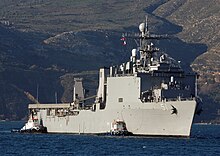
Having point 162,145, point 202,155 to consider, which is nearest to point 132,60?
point 162,145

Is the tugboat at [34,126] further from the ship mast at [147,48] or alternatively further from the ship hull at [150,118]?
the ship mast at [147,48]

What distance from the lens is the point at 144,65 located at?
114m

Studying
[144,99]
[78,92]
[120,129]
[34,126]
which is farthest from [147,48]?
[34,126]

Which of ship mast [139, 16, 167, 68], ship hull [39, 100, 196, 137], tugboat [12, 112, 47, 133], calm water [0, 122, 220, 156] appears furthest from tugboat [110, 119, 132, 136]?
tugboat [12, 112, 47, 133]

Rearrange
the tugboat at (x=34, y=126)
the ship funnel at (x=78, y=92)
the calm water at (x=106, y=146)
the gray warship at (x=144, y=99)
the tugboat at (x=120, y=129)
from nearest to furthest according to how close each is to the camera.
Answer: the calm water at (x=106, y=146) → the gray warship at (x=144, y=99) → the tugboat at (x=120, y=129) → the ship funnel at (x=78, y=92) → the tugboat at (x=34, y=126)

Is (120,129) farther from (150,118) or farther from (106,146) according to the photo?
(106,146)

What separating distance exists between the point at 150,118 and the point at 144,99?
2.73m

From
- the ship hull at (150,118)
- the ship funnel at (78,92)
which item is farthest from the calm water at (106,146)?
the ship funnel at (78,92)

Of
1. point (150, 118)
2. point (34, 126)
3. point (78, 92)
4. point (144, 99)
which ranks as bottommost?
point (34, 126)

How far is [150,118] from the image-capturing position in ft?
355

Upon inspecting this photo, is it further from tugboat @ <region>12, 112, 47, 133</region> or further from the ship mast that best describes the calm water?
tugboat @ <region>12, 112, 47, 133</region>

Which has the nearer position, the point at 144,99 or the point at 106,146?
the point at 106,146

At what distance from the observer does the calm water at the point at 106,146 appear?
92.4 metres

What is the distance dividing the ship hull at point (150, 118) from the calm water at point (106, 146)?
1.63m
